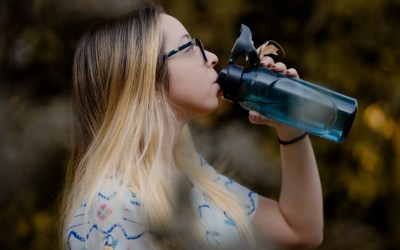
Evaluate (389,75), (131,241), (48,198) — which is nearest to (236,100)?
(131,241)

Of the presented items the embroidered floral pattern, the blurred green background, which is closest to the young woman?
the embroidered floral pattern

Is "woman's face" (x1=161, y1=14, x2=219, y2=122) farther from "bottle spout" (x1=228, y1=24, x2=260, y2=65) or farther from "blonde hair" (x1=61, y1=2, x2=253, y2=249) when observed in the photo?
"bottle spout" (x1=228, y1=24, x2=260, y2=65)

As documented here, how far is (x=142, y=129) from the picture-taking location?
4.57ft

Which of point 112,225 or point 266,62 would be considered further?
point 266,62

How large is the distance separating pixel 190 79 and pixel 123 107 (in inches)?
5.3

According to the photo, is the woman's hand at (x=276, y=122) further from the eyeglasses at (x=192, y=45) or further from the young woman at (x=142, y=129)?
the eyeglasses at (x=192, y=45)

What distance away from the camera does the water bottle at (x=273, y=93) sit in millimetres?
1188

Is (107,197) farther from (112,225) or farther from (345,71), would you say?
(345,71)

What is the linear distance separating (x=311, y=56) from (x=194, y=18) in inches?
18.4

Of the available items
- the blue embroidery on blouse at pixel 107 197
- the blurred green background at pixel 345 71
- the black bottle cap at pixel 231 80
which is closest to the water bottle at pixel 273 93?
the black bottle cap at pixel 231 80

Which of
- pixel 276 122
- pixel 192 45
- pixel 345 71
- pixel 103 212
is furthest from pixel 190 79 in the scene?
pixel 345 71

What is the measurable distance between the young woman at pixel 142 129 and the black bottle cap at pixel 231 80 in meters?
0.05

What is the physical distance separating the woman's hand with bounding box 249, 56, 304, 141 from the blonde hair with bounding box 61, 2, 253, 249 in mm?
157

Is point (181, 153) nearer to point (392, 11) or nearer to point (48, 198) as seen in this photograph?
point (48, 198)
